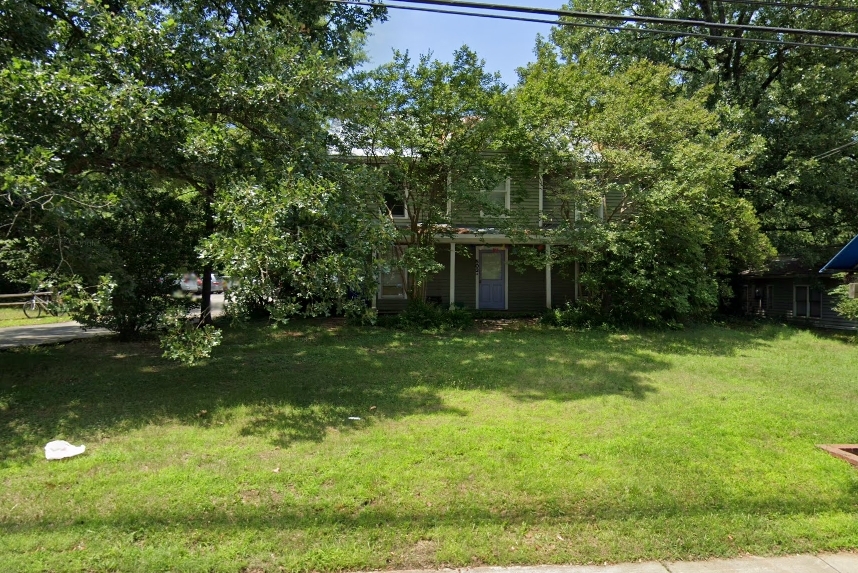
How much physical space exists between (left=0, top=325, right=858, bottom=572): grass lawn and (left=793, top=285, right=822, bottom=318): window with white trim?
10740 mm

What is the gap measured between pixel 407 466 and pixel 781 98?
18087 mm

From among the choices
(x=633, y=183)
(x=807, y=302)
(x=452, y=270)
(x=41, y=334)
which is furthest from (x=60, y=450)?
(x=807, y=302)

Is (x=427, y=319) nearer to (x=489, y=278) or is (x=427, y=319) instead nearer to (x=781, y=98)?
(x=489, y=278)

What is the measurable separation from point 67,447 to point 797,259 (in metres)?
22.1

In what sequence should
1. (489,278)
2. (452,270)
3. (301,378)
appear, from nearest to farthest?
(301,378) → (452,270) → (489,278)

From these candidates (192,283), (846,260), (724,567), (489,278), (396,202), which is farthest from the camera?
(489,278)

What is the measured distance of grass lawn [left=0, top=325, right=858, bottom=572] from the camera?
3812mm

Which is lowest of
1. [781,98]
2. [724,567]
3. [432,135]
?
[724,567]

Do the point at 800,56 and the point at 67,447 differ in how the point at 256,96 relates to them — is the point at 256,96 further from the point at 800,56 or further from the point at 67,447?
the point at 800,56

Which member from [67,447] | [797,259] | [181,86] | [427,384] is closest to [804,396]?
[427,384]

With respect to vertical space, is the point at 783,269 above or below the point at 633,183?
below

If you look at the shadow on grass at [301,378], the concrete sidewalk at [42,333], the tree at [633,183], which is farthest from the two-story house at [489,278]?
the concrete sidewalk at [42,333]

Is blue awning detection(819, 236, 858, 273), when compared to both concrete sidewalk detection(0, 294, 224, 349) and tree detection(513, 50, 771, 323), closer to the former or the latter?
tree detection(513, 50, 771, 323)

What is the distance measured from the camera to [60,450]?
5094 millimetres
